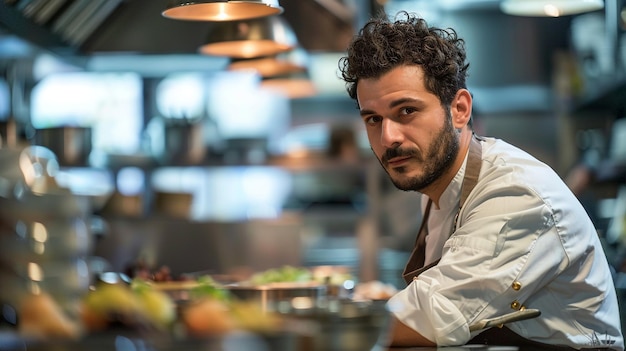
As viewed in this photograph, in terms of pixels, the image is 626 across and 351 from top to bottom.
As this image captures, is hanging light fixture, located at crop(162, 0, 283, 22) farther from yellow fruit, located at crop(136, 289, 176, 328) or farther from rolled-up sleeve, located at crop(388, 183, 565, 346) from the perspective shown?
yellow fruit, located at crop(136, 289, 176, 328)

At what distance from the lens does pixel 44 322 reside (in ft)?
4.11

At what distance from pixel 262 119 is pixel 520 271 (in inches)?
247

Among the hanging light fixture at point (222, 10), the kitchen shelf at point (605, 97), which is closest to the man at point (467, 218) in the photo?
the hanging light fixture at point (222, 10)

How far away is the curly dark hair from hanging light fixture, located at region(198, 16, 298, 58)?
1131 mm

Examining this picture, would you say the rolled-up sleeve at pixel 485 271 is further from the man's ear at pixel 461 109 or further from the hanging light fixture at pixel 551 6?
the hanging light fixture at pixel 551 6

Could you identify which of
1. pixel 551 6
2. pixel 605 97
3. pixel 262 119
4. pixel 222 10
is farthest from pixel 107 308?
pixel 262 119

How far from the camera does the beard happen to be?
2502 mm

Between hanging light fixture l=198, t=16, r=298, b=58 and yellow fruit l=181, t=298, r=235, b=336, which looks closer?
yellow fruit l=181, t=298, r=235, b=336

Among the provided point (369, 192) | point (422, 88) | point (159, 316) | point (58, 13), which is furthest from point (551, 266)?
point (369, 192)

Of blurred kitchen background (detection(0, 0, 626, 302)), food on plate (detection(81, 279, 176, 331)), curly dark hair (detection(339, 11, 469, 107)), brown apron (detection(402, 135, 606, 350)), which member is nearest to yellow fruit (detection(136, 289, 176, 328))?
food on plate (detection(81, 279, 176, 331))

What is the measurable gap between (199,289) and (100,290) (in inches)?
37.8

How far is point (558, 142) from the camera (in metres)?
7.30

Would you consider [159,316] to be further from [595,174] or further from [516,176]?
[595,174]

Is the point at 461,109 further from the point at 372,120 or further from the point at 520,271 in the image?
the point at 520,271
